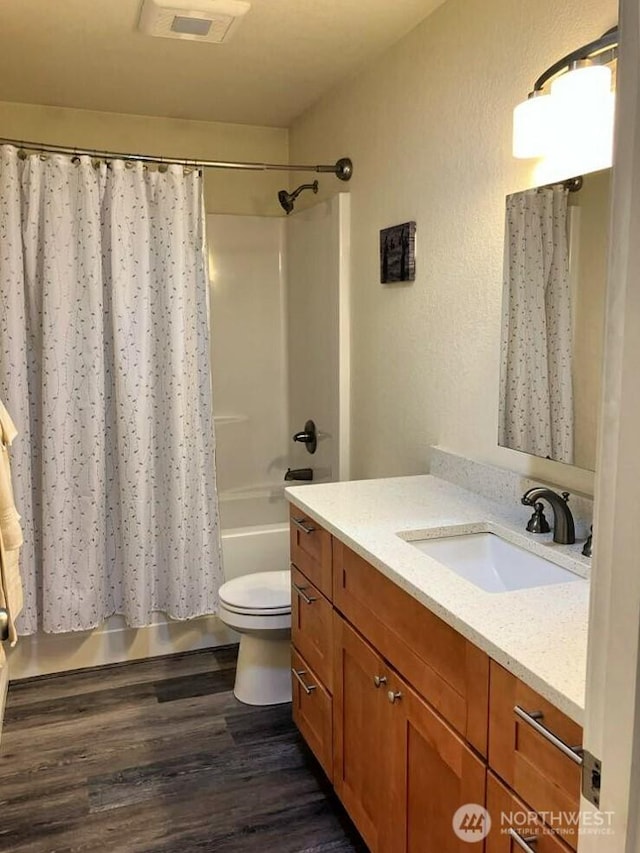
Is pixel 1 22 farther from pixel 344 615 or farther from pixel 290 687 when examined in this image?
pixel 290 687

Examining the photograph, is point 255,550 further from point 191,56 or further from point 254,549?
point 191,56

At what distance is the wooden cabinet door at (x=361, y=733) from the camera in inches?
66.2

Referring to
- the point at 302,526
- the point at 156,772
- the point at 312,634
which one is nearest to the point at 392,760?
the point at 312,634

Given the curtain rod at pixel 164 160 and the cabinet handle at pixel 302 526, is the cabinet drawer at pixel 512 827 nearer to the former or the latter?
the cabinet handle at pixel 302 526

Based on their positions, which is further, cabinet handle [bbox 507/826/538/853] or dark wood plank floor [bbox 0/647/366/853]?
dark wood plank floor [bbox 0/647/366/853]

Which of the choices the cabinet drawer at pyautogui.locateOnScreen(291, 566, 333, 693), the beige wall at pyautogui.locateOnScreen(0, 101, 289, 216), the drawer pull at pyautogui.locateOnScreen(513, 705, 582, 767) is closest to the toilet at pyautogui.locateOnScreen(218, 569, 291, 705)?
the cabinet drawer at pyautogui.locateOnScreen(291, 566, 333, 693)

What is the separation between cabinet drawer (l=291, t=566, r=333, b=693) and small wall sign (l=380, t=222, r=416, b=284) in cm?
109

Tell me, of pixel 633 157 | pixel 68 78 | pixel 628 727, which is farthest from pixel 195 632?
pixel 633 157

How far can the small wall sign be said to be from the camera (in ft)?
8.15

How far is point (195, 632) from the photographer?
3.10 metres

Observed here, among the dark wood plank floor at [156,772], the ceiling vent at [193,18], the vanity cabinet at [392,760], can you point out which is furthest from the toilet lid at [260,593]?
the ceiling vent at [193,18]

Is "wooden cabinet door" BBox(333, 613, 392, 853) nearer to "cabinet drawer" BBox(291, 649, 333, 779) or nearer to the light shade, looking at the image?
"cabinet drawer" BBox(291, 649, 333, 779)

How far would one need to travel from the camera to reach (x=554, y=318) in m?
1.82

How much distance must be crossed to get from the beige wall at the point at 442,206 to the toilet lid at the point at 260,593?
1.91 feet
